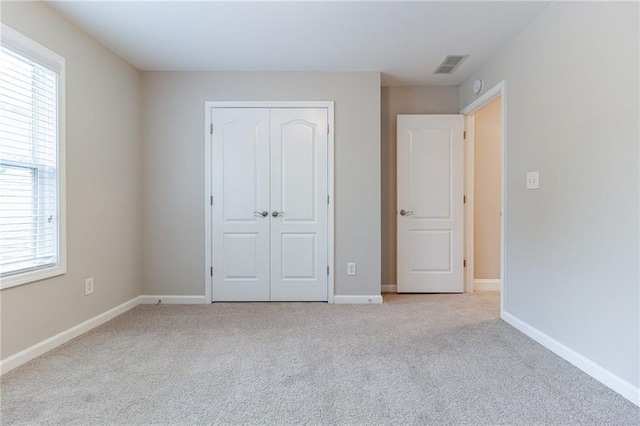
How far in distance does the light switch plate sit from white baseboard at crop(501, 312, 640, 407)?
106cm

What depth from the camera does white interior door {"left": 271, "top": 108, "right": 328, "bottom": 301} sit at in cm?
340

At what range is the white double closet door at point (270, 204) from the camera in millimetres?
3404

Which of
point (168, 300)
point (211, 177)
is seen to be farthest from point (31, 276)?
point (211, 177)

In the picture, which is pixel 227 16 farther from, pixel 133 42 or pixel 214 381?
pixel 214 381

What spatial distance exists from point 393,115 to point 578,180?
7.22 ft

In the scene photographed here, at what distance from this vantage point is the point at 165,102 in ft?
11.2

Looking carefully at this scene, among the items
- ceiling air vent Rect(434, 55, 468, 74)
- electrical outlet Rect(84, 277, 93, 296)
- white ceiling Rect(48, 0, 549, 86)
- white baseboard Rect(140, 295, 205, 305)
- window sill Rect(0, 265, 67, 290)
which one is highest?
ceiling air vent Rect(434, 55, 468, 74)

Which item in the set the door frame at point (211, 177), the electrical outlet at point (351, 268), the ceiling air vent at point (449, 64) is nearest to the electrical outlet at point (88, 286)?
the door frame at point (211, 177)

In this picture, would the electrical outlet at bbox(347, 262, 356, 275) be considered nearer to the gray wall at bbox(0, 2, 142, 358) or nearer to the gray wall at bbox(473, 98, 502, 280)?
the gray wall at bbox(473, 98, 502, 280)

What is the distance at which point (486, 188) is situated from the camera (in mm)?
3918

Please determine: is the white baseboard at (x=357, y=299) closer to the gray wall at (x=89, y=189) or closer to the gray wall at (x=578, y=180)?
the gray wall at (x=578, y=180)

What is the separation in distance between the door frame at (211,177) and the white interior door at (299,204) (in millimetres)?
46

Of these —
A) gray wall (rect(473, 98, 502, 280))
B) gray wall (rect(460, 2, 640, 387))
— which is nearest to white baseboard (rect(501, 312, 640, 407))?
gray wall (rect(460, 2, 640, 387))

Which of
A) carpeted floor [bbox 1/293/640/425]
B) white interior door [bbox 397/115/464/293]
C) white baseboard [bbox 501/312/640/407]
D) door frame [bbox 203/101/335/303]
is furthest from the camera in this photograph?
white interior door [bbox 397/115/464/293]
